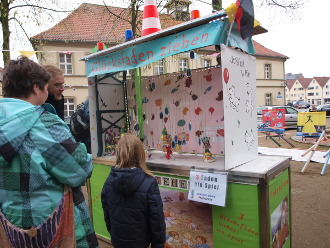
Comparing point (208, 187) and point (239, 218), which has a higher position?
point (208, 187)

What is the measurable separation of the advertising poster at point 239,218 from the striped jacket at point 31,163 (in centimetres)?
141

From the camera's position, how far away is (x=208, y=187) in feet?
7.79

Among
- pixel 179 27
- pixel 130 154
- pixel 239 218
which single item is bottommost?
pixel 239 218

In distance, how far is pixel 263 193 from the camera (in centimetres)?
214

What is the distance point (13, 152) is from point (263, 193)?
70.3 inches

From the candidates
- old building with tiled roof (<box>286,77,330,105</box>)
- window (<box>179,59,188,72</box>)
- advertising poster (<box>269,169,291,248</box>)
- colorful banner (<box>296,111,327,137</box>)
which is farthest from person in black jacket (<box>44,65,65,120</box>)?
old building with tiled roof (<box>286,77,330,105</box>)

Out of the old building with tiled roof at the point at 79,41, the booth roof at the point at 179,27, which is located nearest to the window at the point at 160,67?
the booth roof at the point at 179,27

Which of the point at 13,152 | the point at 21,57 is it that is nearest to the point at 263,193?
the point at 13,152

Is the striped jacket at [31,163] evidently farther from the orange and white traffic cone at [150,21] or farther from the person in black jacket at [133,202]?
the orange and white traffic cone at [150,21]

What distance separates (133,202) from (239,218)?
916 mm

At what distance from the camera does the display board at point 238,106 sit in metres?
2.34

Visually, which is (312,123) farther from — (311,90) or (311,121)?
(311,90)

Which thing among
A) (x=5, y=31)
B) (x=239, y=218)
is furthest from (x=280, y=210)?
(x=5, y=31)

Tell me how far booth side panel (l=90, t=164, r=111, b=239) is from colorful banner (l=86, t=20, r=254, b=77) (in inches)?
49.8
